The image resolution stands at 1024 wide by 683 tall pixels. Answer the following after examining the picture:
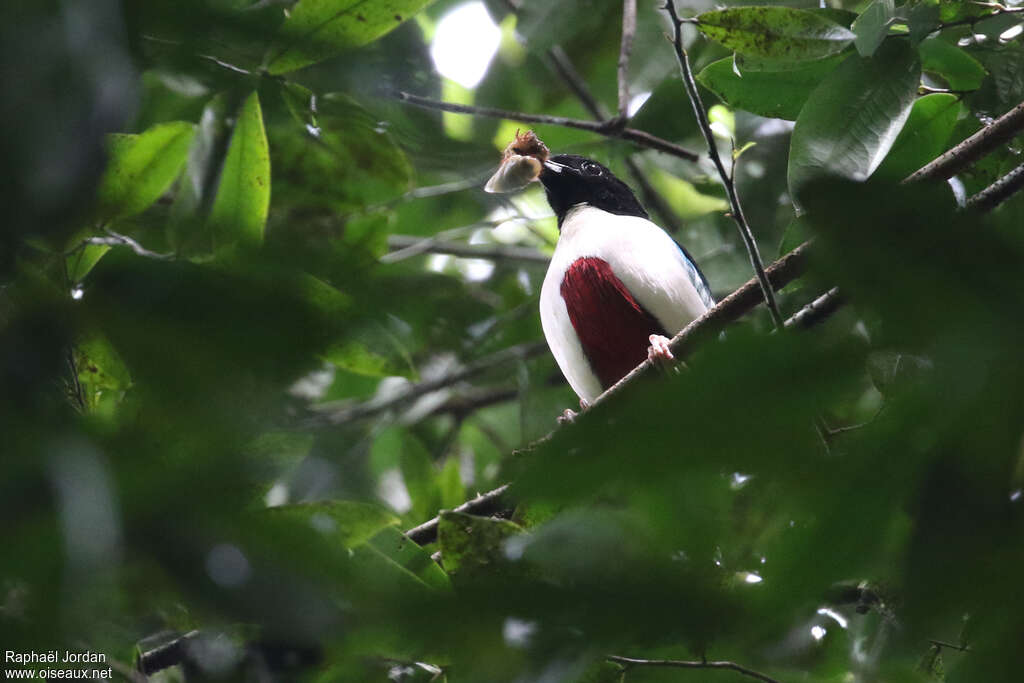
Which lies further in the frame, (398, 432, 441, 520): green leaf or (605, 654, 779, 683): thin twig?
(398, 432, 441, 520): green leaf

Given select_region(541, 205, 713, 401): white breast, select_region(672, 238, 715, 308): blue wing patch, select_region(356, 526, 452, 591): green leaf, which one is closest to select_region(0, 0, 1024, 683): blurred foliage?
select_region(356, 526, 452, 591): green leaf

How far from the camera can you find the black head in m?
4.01

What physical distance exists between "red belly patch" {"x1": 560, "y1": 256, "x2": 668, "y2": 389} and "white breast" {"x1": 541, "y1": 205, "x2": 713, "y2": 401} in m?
0.02

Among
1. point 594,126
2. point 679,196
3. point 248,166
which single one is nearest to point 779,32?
point 594,126

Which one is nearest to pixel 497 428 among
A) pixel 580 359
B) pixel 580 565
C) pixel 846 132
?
pixel 580 359

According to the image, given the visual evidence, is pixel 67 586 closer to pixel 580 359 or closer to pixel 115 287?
pixel 115 287

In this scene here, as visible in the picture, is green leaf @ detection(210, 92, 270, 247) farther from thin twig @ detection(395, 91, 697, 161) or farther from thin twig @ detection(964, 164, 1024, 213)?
thin twig @ detection(964, 164, 1024, 213)

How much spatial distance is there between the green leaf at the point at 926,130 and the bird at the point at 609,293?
A: 91 cm

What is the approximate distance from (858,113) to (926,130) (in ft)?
1.21

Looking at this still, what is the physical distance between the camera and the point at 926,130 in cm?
257

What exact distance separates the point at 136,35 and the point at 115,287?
17cm

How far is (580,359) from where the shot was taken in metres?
3.47

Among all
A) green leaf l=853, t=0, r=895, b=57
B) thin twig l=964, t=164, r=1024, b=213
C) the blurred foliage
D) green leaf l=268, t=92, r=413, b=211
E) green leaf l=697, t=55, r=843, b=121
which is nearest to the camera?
the blurred foliage

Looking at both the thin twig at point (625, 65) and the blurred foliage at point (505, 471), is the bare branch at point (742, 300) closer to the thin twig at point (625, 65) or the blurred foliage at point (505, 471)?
the blurred foliage at point (505, 471)
